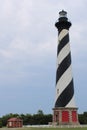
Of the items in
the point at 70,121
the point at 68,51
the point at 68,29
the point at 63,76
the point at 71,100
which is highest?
the point at 68,29

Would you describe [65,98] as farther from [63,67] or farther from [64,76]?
[63,67]

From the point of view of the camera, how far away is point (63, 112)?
42.4 metres

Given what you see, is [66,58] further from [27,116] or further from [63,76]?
[27,116]

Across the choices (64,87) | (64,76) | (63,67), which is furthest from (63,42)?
(64,87)

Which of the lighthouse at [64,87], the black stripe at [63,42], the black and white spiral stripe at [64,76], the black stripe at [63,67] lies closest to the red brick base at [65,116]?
the lighthouse at [64,87]

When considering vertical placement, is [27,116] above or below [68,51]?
below

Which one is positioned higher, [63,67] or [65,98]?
[63,67]

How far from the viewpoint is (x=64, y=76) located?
1702 inches

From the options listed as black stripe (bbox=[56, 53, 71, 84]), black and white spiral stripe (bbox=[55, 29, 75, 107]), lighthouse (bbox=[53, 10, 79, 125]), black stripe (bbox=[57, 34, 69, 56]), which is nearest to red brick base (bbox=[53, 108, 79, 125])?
lighthouse (bbox=[53, 10, 79, 125])

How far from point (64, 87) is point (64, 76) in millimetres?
1409

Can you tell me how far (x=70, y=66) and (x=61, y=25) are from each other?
5663mm

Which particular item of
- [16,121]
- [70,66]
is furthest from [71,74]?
[16,121]

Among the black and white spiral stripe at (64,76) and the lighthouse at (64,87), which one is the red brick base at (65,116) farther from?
the black and white spiral stripe at (64,76)

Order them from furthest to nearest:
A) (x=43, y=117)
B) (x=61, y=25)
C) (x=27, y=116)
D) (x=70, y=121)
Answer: (x=27, y=116)
(x=43, y=117)
(x=61, y=25)
(x=70, y=121)
